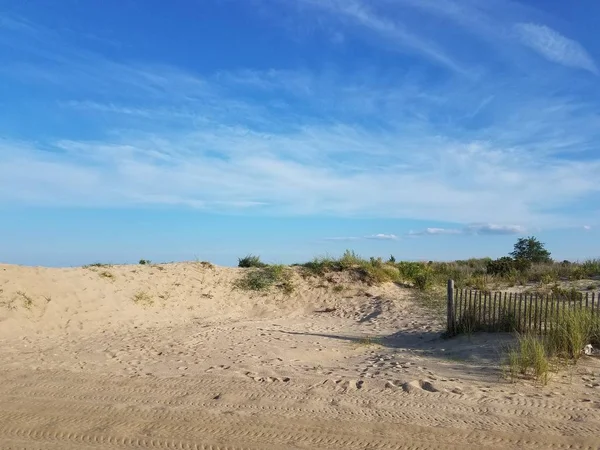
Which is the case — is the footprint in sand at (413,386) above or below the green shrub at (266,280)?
below

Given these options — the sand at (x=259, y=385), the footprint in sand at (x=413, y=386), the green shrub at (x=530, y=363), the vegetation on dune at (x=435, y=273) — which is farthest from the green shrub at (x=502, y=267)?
the footprint in sand at (x=413, y=386)

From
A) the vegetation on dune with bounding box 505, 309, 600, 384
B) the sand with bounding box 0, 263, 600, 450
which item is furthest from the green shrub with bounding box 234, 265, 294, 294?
the vegetation on dune with bounding box 505, 309, 600, 384

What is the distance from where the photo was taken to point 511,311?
Answer: 38.5 ft

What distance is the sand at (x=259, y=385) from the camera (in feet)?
19.8

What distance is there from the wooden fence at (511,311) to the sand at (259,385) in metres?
0.50

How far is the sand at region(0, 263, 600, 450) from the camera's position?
19.8ft

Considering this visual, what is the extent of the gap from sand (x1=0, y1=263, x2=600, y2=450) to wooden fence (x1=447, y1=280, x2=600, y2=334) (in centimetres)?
50

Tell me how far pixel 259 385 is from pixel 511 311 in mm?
6280

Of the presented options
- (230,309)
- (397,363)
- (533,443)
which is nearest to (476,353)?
(397,363)

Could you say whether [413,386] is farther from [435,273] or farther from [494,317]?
[435,273]

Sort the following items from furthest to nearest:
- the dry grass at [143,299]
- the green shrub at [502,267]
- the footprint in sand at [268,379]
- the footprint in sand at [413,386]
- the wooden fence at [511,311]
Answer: the green shrub at [502,267]
the dry grass at [143,299]
the wooden fence at [511,311]
the footprint in sand at [268,379]
the footprint in sand at [413,386]

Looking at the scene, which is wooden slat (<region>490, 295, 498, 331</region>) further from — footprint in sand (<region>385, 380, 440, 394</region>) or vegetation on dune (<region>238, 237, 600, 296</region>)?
vegetation on dune (<region>238, 237, 600, 296</region>)

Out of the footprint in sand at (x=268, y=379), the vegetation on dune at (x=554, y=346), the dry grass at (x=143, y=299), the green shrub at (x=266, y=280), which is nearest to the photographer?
the vegetation on dune at (x=554, y=346)

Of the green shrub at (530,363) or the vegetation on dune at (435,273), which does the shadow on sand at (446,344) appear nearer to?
the green shrub at (530,363)
